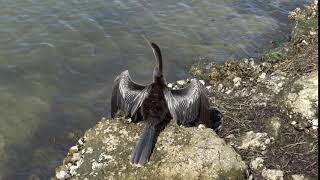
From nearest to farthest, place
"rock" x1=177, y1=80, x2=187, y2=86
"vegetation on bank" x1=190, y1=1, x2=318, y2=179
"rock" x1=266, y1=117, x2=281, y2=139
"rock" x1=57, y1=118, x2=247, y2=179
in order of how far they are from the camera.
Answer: "rock" x1=57, y1=118, x2=247, y2=179 → "vegetation on bank" x1=190, y1=1, x2=318, y2=179 → "rock" x1=266, y1=117, x2=281, y2=139 → "rock" x1=177, y1=80, x2=187, y2=86

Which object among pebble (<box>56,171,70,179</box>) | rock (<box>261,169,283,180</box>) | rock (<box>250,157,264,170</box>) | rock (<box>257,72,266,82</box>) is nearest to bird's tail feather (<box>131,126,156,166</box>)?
pebble (<box>56,171,70,179</box>)

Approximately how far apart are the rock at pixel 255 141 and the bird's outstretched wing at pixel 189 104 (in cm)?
58

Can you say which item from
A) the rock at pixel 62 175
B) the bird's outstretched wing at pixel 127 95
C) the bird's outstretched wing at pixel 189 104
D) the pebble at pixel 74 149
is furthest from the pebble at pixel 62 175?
the bird's outstretched wing at pixel 189 104

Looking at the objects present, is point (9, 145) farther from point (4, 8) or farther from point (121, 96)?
point (4, 8)

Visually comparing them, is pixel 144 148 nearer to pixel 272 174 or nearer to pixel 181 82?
pixel 272 174

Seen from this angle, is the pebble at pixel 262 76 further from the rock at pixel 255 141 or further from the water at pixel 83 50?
the rock at pixel 255 141

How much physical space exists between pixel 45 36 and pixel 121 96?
389 centimetres

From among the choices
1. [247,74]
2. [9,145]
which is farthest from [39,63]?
[247,74]

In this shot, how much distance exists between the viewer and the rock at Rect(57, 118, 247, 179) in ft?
19.8

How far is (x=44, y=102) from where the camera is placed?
28.2ft

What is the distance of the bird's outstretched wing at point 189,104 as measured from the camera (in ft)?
22.1

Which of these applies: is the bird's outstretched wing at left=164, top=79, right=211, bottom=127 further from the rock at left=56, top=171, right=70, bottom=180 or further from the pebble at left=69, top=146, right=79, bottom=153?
the rock at left=56, top=171, right=70, bottom=180

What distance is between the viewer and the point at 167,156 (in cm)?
624

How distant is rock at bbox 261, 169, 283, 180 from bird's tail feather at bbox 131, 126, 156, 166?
57.2 inches
